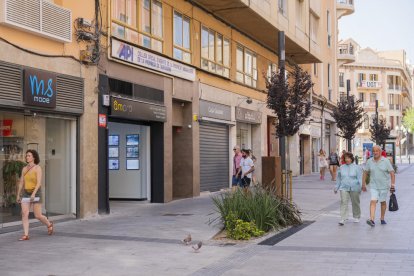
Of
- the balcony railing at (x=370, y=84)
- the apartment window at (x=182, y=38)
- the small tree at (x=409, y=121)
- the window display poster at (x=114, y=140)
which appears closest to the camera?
the window display poster at (x=114, y=140)

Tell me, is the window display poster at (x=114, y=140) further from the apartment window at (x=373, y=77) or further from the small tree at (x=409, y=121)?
the small tree at (x=409, y=121)

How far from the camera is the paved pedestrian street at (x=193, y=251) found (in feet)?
25.7

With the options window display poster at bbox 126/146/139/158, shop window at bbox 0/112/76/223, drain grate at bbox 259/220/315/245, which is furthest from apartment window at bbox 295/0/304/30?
drain grate at bbox 259/220/315/245

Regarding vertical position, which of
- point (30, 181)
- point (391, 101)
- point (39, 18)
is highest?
point (391, 101)

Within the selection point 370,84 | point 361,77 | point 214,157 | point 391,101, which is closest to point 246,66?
point 214,157

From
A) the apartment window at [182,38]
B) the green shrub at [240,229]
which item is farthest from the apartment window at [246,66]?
the green shrub at [240,229]

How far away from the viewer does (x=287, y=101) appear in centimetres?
1683

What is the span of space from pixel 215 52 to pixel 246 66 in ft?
13.6

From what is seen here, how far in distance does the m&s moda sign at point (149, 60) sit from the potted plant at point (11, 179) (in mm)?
4254

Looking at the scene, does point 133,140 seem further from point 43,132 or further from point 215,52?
point 215,52

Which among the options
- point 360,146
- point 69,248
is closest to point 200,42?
point 69,248

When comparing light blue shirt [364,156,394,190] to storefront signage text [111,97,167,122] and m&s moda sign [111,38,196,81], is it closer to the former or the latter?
storefront signage text [111,97,167,122]

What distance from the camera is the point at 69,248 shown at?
960 centimetres

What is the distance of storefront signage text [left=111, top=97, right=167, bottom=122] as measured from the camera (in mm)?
15250
